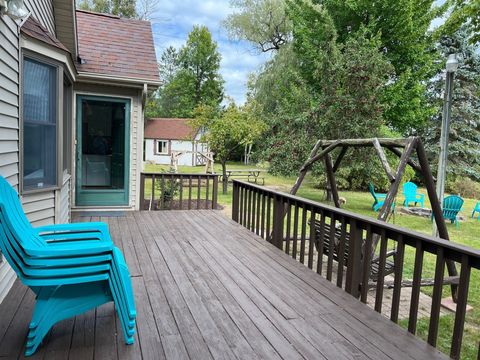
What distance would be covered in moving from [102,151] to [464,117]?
57.8 feet

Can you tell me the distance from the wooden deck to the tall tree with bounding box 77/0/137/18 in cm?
2310

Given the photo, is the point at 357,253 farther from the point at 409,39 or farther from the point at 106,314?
the point at 409,39

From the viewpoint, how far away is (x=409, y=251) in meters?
6.23

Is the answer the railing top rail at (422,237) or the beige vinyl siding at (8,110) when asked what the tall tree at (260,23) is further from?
the beige vinyl siding at (8,110)

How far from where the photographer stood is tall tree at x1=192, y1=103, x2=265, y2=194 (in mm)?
12414

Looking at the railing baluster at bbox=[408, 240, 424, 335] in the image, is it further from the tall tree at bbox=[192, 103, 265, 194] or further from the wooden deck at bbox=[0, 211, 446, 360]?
the tall tree at bbox=[192, 103, 265, 194]

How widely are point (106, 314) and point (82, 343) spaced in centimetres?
38

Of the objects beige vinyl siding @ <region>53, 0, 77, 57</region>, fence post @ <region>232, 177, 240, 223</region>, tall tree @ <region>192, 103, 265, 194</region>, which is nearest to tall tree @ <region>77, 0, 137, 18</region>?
tall tree @ <region>192, 103, 265, 194</region>

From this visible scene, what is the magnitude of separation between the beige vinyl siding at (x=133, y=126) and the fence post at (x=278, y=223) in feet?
9.80

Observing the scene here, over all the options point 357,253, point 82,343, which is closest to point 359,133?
point 357,253

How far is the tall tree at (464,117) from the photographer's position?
1728 centimetres

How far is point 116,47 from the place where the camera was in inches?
263

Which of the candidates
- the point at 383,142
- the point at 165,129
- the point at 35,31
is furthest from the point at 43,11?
the point at 165,129

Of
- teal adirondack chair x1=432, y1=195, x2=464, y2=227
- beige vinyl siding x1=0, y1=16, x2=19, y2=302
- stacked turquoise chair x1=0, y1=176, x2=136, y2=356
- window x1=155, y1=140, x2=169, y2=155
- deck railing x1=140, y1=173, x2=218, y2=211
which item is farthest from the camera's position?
window x1=155, y1=140, x2=169, y2=155
